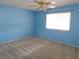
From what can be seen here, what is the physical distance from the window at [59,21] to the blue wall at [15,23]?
1537mm

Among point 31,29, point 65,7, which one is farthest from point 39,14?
point 65,7

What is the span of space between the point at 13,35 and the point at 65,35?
3377 millimetres

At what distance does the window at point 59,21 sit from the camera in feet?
15.5

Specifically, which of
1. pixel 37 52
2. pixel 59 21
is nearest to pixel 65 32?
pixel 59 21

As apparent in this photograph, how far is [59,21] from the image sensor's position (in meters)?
5.23

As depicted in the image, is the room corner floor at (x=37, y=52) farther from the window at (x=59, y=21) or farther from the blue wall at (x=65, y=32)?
the window at (x=59, y=21)

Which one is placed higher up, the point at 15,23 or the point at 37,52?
the point at 15,23

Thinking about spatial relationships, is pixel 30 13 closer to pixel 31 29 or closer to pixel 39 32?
pixel 31 29

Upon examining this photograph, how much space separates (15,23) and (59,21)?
298cm

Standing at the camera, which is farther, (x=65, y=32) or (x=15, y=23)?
(x=15, y=23)

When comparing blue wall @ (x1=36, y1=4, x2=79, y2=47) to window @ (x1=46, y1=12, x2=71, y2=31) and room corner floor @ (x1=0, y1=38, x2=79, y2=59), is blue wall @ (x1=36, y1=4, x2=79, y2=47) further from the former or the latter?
room corner floor @ (x1=0, y1=38, x2=79, y2=59)

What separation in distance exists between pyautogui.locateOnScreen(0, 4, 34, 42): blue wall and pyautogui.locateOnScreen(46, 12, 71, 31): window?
1.54 m

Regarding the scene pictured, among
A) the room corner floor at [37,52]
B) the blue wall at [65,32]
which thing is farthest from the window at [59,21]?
the room corner floor at [37,52]

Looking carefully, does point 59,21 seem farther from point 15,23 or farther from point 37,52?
point 15,23
